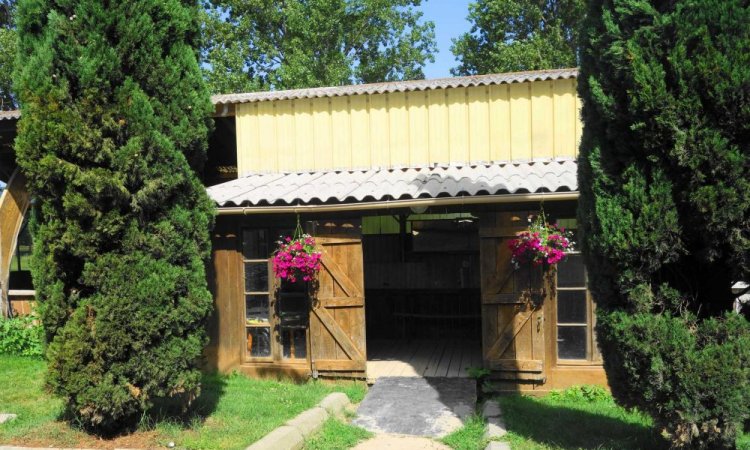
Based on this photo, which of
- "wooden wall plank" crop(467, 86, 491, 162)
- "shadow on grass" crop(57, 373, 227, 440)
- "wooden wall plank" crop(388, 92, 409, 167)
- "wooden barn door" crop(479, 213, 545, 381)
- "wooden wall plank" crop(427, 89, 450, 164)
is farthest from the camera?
"wooden wall plank" crop(388, 92, 409, 167)

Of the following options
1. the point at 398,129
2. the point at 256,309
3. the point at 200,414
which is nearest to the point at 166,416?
the point at 200,414

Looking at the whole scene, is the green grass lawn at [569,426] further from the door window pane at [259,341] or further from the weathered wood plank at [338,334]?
the door window pane at [259,341]

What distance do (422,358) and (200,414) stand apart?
3719 millimetres

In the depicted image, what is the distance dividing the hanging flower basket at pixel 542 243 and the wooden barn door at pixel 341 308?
6.51 ft

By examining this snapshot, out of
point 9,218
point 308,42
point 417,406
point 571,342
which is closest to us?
point 417,406

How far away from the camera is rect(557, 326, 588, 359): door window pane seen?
6863 millimetres

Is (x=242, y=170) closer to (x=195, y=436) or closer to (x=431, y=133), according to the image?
(x=431, y=133)

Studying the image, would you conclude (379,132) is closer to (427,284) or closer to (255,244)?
(255,244)

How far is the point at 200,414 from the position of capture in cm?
557

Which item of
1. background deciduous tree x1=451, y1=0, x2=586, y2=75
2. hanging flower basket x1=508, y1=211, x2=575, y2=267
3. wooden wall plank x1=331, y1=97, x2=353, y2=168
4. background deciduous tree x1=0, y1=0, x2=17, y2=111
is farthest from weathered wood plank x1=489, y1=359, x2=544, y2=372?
background deciduous tree x1=451, y1=0, x2=586, y2=75

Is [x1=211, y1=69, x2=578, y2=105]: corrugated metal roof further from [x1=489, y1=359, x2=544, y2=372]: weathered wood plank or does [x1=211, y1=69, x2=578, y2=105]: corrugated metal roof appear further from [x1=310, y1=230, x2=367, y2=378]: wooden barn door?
[x1=489, y1=359, x2=544, y2=372]: weathered wood plank

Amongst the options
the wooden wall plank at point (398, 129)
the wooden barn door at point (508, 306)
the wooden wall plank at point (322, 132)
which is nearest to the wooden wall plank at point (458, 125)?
the wooden wall plank at point (398, 129)

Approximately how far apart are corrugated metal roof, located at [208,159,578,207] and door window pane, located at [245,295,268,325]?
1387 millimetres

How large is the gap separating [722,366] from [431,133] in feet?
18.2
